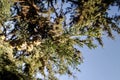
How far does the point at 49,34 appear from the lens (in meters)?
11.7

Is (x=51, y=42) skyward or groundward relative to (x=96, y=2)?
groundward

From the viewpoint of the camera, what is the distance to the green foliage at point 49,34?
11.3 meters

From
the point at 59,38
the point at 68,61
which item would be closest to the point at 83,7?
the point at 59,38

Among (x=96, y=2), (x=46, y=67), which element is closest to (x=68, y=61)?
(x=46, y=67)

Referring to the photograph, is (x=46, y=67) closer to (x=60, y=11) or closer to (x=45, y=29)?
(x=45, y=29)

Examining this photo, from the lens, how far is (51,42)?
11.4 metres

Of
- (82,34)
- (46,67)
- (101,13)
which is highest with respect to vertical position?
(101,13)

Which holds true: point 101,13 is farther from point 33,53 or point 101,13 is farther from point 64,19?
point 33,53

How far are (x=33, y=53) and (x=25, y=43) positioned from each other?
0.47 metres

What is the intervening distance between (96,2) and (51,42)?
7.33ft

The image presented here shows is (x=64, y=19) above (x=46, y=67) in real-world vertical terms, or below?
above

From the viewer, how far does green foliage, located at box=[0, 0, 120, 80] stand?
11.3 m

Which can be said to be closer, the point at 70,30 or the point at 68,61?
the point at 70,30

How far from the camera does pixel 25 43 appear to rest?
37.5 feet
